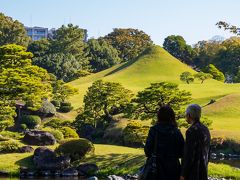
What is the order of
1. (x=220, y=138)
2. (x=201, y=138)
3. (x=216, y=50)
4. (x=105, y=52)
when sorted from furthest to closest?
1. (x=105, y=52)
2. (x=216, y=50)
3. (x=220, y=138)
4. (x=201, y=138)

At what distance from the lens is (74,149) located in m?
29.1

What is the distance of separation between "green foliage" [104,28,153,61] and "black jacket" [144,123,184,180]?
110511 millimetres

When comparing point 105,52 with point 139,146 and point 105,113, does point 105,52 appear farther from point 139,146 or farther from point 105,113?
point 139,146

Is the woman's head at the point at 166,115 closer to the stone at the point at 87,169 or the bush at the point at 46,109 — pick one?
the stone at the point at 87,169

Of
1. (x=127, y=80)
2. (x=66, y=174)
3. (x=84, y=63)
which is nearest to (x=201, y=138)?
(x=66, y=174)

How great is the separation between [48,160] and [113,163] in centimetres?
397

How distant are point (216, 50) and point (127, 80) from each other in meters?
27.3

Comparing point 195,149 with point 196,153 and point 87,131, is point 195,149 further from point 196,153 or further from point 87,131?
point 87,131

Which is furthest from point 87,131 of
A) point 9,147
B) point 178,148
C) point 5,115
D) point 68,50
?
point 68,50

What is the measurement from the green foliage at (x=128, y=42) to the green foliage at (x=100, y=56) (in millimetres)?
11211

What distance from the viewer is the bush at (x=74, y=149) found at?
29.0 meters

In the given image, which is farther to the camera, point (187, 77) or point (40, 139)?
point (187, 77)

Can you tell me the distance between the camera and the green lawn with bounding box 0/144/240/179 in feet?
87.3

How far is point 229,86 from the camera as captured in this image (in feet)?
242
